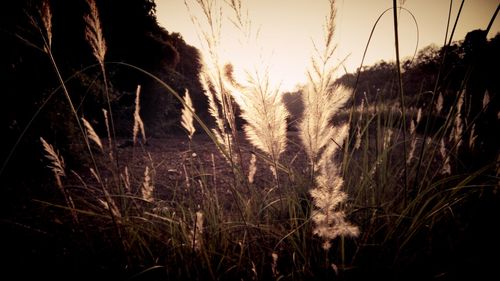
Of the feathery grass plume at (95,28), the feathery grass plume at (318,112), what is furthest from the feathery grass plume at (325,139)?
the feathery grass plume at (95,28)

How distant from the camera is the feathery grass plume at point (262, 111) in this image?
3.69 feet

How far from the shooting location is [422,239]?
1.49m

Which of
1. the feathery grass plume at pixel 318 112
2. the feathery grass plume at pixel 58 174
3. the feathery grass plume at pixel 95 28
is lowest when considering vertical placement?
the feathery grass plume at pixel 58 174

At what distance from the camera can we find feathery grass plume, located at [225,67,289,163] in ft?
3.69

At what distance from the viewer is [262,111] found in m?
1.14

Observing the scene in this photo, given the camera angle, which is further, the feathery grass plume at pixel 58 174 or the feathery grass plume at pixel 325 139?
the feathery grass plume at pixel 58 174

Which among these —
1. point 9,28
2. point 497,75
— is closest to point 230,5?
point 9,28

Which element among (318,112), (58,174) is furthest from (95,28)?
(318,112)

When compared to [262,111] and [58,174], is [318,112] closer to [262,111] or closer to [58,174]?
[262,111]

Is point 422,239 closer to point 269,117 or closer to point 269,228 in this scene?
point 269,228

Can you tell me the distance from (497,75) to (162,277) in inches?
190

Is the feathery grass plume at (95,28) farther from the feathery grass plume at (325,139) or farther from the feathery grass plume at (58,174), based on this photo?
the feathery grass plume at (325,139)

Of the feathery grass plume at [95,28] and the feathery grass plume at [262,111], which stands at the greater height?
the feathery grass plume at [95,28]

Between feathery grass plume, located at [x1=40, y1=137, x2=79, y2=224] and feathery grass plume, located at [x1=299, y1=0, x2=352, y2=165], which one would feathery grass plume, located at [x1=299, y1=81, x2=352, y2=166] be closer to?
feathery grass plume, located at [x1=299, y1=0, x2=352, y2=165]
